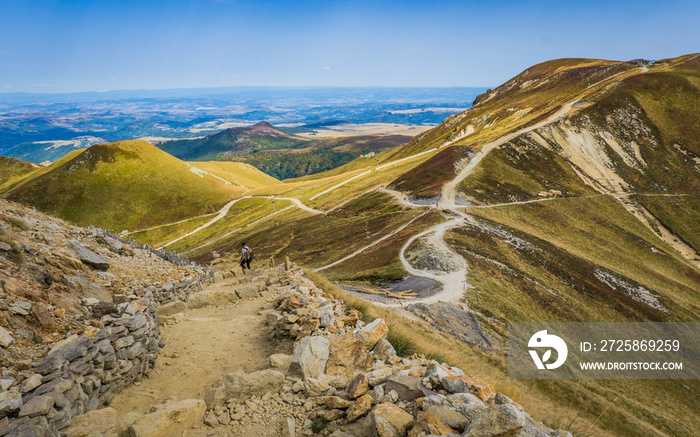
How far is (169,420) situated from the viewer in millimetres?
9391

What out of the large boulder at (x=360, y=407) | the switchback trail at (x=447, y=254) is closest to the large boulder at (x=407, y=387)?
the large boulder at (x=360, y=407)

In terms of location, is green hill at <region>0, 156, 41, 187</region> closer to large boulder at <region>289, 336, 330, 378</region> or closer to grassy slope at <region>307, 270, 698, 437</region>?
grassy slope at <region>307, 270, 698, 437</region>

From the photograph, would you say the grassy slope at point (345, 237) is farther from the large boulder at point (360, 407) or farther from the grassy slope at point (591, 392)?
the large boulder at point (360, 407)

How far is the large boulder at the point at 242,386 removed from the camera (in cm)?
1070

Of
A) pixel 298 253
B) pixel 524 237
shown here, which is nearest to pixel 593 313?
pixel 524 237

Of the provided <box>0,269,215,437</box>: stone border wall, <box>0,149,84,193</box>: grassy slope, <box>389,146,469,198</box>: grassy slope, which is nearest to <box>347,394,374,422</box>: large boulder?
<box>0,269,215,437</box>: stone border wall

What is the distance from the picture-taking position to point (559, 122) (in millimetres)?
114062

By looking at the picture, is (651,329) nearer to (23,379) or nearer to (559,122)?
(23,379)

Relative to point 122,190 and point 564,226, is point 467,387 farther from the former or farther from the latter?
point 122,190

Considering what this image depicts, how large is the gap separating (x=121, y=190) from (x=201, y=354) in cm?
16149

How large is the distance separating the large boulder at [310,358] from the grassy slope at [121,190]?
451ft

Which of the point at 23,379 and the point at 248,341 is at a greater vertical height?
the point at 23,379

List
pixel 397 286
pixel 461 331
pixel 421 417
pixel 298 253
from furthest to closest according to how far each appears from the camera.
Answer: pixel 298 253 < pixel 397 286 < pixel 461 331 < pixel 421 417

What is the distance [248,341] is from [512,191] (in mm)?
80910
